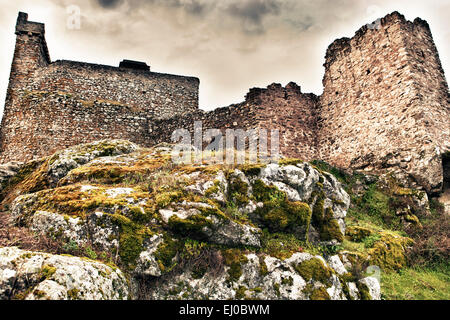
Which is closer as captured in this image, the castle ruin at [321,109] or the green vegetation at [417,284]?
the green vegetation at [417,284]

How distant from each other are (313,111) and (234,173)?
11.5 meters

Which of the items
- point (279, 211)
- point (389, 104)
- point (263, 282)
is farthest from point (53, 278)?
point (389, 104)

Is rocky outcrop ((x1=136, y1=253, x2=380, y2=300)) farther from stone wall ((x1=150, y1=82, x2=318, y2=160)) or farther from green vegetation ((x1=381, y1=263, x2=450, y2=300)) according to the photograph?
stone wall ((x1=150, y1=82, x2=318, y2=160))

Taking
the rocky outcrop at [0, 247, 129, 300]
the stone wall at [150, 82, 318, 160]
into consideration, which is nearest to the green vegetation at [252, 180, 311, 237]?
the rocky outcrop at [0, 247, 129, 300]

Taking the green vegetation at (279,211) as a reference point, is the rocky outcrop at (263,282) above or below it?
below

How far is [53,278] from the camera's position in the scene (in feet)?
12.3

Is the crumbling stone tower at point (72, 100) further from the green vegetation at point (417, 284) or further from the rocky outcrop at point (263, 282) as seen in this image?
the green vegetation at point (417, 284)

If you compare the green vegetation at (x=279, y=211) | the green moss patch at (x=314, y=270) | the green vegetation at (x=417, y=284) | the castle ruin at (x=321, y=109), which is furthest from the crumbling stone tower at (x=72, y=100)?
the green vegetation at (x=417, y=284)

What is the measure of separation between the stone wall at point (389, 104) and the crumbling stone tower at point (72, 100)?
10023 mm

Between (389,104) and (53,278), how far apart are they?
1345 centimetres

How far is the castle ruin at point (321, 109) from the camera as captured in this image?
40.6 feet
